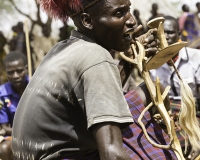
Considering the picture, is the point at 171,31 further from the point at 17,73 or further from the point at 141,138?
the point at 141,138

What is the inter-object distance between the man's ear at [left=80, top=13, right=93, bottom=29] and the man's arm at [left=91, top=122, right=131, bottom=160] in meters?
0.54

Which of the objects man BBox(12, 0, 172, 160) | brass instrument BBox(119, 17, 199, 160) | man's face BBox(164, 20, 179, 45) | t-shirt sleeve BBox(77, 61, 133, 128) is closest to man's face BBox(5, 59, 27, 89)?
man's face BBox(164, 20, 179, 45)

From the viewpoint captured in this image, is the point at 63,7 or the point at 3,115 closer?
the point at 63,7

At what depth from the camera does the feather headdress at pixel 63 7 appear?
2.46 meters

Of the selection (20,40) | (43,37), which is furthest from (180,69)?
(43,37)

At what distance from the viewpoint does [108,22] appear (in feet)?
7.98

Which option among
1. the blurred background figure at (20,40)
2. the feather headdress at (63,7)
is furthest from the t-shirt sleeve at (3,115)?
the blurred background figure at (20,40)

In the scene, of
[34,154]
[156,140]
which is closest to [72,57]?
[34,154]

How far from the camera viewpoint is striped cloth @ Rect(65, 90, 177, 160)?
2832mm

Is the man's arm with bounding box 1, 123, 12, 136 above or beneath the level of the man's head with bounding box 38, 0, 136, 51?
beneath

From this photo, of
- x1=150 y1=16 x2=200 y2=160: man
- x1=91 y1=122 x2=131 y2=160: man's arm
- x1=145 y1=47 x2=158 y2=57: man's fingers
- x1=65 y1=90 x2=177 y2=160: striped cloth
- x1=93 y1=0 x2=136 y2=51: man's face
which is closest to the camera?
x1=91 y1=122 x2=131 y2=160: man's arm

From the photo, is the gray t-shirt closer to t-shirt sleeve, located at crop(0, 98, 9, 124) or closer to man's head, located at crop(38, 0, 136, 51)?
man's head, located at crop(38, 0, 136, 51)

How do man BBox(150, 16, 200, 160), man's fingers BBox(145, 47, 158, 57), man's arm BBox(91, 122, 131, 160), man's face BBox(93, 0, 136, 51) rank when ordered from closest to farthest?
man's arm BBox(91, 122, 131, 160)
man's face BBox(93, 0, 136, 51)
man's fingers BBox(145, 47, 158, 57)
man BBox(150, 16, 200, 160)

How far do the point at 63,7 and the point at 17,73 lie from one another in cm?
368
